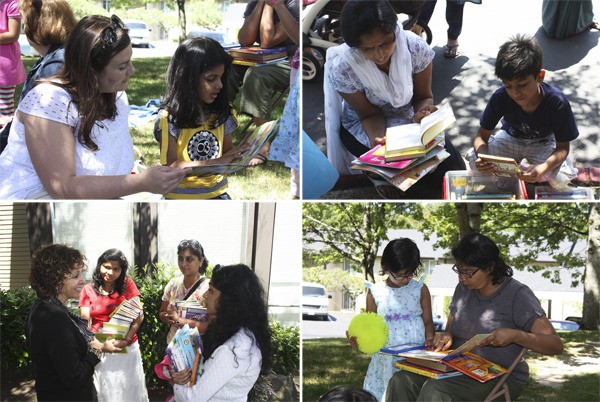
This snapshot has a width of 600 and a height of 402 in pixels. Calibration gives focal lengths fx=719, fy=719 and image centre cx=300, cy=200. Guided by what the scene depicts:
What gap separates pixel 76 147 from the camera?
283 cm

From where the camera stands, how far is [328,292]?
734cm

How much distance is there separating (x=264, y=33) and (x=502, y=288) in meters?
2.17

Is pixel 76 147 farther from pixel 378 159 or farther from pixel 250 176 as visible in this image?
pixel 250 176

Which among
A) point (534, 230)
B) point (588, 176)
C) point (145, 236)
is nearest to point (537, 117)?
point (588, 176)

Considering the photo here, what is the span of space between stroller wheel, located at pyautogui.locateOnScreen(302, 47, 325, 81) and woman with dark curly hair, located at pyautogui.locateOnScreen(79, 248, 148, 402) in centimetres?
158

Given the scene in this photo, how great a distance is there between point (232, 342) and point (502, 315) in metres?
1.30

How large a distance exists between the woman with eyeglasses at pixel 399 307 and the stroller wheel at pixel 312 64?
119 centimetres

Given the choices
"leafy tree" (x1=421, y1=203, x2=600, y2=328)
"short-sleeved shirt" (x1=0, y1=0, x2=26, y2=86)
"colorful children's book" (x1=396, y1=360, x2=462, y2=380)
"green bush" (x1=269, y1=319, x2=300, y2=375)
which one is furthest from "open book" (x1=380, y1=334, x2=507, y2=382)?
"short-sleeved shirt" (x1=0, y1=0, x2=26, y2=86)

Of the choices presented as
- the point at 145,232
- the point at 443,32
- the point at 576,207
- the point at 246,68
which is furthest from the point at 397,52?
the point at 576,207

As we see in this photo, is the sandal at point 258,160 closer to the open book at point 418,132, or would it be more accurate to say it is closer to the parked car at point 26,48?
the open book at point 418,132

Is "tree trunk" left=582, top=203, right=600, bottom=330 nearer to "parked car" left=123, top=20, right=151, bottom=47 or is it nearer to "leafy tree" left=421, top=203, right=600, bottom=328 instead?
"leafy tree" left=421, top=203, right=600, bottom=328

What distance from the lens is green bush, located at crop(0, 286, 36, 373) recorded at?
171 inches

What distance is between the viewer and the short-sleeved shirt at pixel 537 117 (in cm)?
349

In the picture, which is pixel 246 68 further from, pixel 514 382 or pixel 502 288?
pixel 514 382
